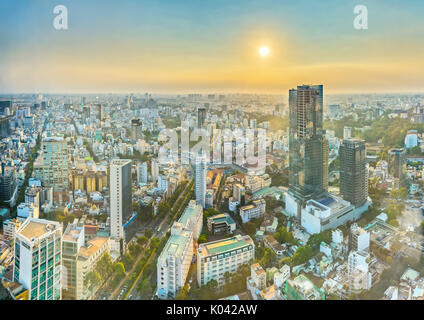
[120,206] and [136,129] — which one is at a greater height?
[136,129]

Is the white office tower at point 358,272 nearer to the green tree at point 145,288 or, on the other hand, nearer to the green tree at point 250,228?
the green tree at point 250,228

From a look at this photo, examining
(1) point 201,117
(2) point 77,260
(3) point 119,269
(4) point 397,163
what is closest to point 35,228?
(2) point 77,260

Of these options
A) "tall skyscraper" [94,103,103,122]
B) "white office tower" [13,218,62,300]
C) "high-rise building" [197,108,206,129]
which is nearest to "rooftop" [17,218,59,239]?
"white office tower" [13,218,62,300]

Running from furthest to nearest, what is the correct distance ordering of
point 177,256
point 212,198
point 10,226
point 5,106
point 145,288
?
point 212,198
point 5,106
point 10,226
point 177,256
point 145,288

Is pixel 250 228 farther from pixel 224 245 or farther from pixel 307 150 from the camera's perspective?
pixel 307 150

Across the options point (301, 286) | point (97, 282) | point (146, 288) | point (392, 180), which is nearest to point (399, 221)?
point (392, 180)

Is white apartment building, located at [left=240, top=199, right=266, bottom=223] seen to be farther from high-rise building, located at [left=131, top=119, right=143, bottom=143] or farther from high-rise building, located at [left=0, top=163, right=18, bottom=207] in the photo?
high-rise building, located at [left=0, top=163, right=18, bottom=207]

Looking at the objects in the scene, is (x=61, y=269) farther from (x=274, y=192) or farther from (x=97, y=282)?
(x=274, y=192)
